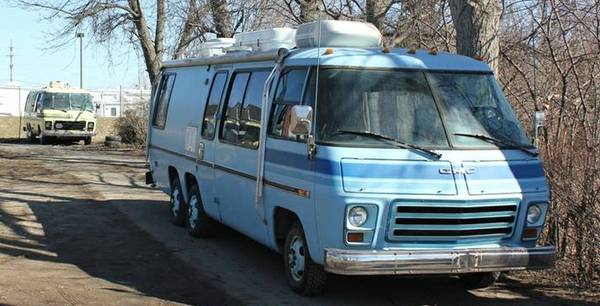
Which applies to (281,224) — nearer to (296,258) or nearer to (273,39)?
(296,258)

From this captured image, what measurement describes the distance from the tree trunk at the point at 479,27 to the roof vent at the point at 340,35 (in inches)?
68.9

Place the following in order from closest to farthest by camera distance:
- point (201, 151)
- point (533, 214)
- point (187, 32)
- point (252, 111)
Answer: point (533, 214) → point (252, 111) → point (201, 151) → point (187, 32)

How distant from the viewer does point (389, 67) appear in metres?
6.68

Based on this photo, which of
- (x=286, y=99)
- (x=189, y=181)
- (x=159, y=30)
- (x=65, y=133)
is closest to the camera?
(x=286, y=99)

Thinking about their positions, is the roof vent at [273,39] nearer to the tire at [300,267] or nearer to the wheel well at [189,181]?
the wheel well at [189,181]

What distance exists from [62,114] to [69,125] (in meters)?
0.56

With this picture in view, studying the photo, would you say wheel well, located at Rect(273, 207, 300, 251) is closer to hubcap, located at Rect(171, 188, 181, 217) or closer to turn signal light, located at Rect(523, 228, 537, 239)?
turn signal light, located at Rect(523, 228, 537, 239)

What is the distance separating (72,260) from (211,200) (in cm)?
176

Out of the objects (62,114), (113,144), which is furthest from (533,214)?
(62,114)

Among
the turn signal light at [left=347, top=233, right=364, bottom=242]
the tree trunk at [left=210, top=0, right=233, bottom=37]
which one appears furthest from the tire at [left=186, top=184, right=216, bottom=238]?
the tree trunk at [left=210, top=0, right=233, bottom=37]

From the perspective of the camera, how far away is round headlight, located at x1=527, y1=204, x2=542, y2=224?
20.8 feet

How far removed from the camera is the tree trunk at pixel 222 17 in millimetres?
17969

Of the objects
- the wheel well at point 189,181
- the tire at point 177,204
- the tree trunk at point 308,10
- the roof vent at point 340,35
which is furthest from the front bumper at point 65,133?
the roof vent at point 340,35

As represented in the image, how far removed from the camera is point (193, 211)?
31.7 feet
